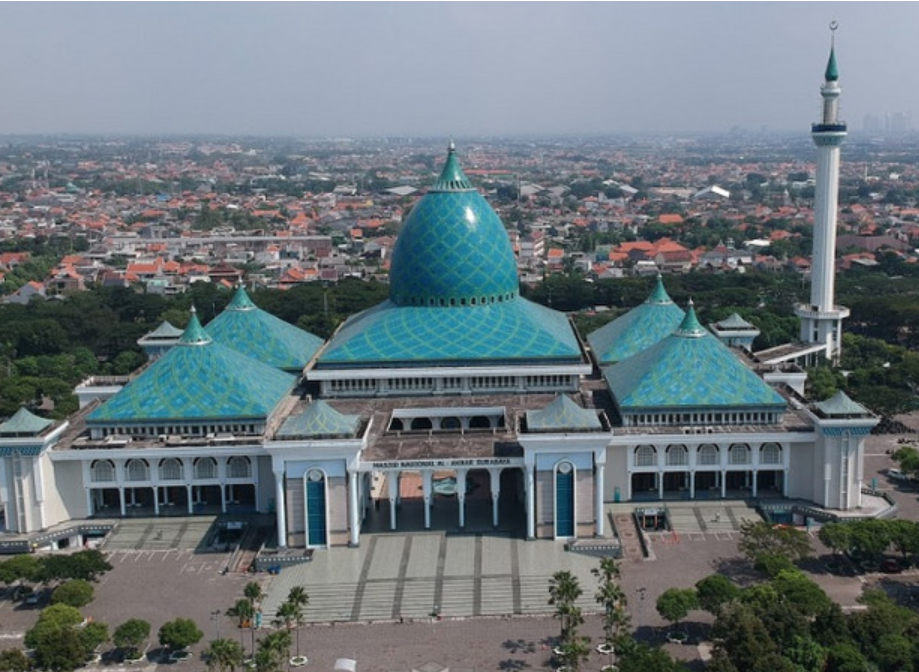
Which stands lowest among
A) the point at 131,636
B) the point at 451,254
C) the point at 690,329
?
the point at 131,636

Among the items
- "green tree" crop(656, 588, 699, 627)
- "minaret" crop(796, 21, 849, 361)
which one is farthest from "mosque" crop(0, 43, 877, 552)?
"minaret" crop(796, 21, 849, 361)

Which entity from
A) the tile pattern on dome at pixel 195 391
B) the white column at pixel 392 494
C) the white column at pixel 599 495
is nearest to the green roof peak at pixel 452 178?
the tile pattern on dome at pixel 195 391

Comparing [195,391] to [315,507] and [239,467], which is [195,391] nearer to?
[239,467]

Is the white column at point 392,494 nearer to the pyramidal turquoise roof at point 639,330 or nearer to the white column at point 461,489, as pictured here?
the white column at point 461,489

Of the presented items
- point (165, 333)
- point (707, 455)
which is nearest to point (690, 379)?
point (707, 455)

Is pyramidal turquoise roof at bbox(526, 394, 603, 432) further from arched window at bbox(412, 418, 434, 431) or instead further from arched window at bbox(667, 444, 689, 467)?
arched window at bbox(412, 418, 434, 431)
